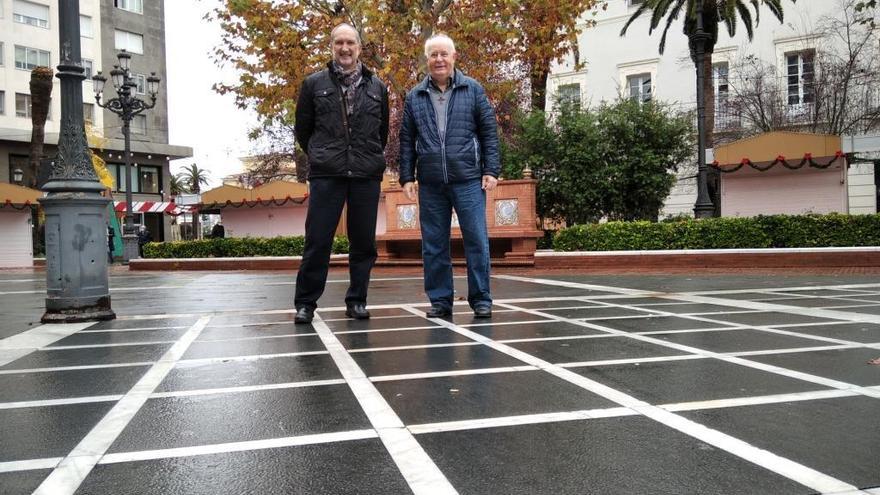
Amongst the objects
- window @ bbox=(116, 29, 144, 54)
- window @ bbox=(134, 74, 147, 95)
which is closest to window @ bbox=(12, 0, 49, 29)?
window @ bbox=(116, 29, 144, 54)

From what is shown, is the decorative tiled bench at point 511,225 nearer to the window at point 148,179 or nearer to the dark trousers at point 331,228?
the dark trousers at point 331,228

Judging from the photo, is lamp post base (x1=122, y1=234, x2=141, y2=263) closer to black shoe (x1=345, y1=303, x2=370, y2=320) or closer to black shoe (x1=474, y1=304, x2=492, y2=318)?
black shoe (x1=345, y1=303, x2=370, y2=320)

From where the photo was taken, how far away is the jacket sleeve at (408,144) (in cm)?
575

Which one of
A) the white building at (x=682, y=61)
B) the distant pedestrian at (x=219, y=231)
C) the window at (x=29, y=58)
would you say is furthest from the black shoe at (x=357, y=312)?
the window at (x=29, y=58)

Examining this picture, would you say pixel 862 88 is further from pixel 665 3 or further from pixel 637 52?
pixel 637 52

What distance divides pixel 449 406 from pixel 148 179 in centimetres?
5003

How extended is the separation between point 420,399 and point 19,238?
31.5m

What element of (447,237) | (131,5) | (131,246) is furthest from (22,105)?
(447,237)

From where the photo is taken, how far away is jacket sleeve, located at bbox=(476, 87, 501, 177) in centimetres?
564

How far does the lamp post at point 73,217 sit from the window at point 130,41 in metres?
45.7

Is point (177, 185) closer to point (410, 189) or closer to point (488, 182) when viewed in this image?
point (410, 189)

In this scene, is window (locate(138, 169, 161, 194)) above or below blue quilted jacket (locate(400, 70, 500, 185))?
above

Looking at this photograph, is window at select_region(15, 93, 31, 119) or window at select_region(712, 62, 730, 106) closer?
window at select_region(712, 62, 730, 106)

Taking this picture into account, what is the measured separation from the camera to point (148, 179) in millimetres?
48125
